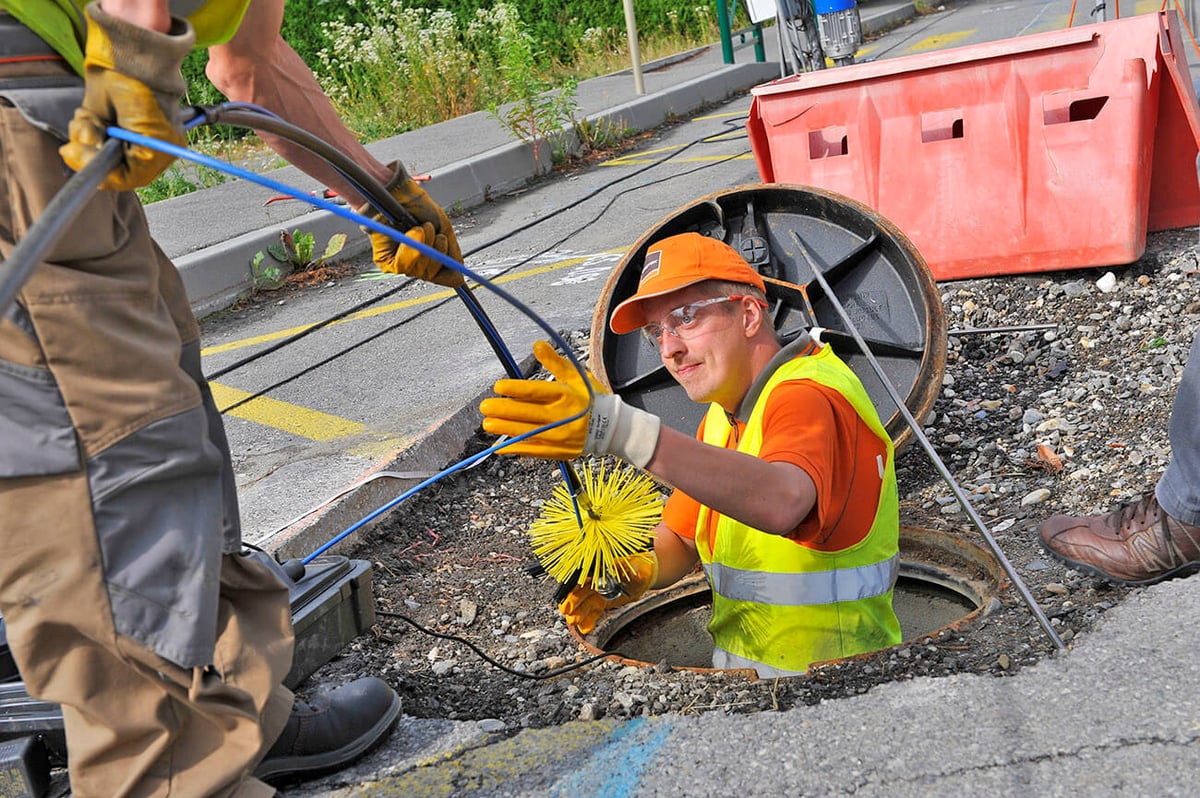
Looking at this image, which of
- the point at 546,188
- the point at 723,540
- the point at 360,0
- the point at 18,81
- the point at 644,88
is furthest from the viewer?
the point at 360,0

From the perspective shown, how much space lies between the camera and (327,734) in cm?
238

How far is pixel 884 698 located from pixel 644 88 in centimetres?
1054

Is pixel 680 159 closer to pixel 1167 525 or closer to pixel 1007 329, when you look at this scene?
pixel 1007 329

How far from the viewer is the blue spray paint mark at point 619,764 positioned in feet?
7.06

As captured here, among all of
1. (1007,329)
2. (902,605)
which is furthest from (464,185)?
(902,605)

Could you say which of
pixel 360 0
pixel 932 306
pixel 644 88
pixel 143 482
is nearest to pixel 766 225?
pixel 932 306

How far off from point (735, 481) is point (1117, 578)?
1.26m

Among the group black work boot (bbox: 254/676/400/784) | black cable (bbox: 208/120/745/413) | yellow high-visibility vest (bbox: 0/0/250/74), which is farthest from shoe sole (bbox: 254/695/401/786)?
black cable (bbox: 208/120/745/413)

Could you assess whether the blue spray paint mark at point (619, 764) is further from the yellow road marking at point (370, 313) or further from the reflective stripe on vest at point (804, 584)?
the yellow road marking at point (370, 313)

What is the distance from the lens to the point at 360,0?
1630 cm

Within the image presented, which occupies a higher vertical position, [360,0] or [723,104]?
[360,0]

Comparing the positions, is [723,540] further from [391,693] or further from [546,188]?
[546,188]

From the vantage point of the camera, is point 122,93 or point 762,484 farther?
point 762,484

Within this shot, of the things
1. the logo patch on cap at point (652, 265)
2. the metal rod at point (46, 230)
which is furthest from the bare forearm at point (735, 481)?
the metal rod at point (46, 230)
